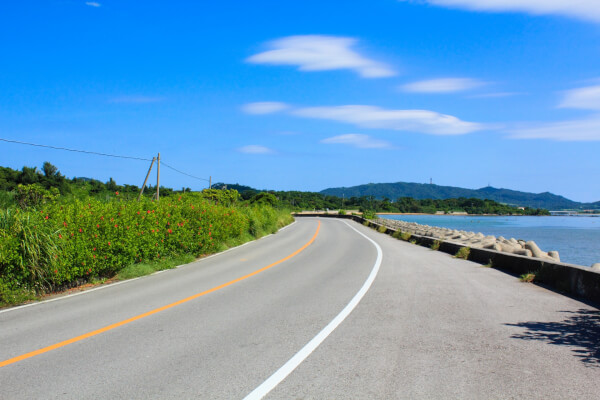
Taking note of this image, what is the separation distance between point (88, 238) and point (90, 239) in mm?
122

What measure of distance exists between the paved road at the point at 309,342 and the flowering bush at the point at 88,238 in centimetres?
100

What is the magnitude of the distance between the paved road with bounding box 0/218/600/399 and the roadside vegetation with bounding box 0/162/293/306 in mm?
1005

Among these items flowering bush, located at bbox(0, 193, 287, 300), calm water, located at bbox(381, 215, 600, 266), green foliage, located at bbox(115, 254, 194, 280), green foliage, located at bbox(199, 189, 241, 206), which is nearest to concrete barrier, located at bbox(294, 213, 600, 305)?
green foliage, located at bbox(115, 254, 194, 280)

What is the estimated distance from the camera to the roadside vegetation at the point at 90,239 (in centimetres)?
964

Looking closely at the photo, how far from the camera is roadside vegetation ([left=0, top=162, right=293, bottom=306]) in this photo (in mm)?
9641

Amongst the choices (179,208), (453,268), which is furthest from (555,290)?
(179,208)

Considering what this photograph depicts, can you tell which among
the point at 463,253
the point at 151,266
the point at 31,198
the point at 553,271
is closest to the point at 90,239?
the point at 151,266

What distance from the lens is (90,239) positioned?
1158cm

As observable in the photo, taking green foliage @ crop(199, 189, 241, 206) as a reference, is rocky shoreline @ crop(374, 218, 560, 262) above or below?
below

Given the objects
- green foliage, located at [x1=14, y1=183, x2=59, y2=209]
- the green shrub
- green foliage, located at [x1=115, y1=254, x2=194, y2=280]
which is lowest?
green foliage, located at [x1=115, y1=254, x2=194, y2=280]

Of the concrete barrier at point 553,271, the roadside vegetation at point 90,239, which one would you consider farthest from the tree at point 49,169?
the concrete barrier at point 553,271

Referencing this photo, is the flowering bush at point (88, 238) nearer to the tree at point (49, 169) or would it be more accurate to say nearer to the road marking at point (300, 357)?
the road marking at point (300, 357)

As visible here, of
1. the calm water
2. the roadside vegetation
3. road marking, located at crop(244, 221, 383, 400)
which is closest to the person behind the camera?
road marking, located at crop(244, 221, 383, 400)

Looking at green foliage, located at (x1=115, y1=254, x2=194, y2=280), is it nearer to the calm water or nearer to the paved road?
the paved road
